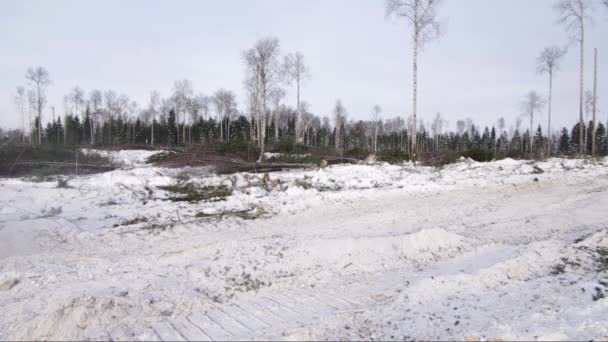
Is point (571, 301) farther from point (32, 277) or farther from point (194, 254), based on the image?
point (32, 277)

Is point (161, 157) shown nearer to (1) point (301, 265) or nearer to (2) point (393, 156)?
(2) point (393, 156)

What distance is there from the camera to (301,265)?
4.73 metres

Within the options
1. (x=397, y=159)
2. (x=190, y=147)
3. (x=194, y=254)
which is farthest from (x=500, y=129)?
(x=194, y=254)

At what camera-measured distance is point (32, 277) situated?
161 inches

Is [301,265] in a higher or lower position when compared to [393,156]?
lower

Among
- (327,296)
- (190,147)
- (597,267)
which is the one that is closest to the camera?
(327,296)

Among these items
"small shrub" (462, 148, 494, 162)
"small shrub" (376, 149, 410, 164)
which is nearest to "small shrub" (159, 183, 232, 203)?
"small shrub" (376, 149, 410, 164)

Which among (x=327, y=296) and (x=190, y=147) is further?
(x=190, y=147)

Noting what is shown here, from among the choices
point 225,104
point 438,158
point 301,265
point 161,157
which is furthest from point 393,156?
point 225,104

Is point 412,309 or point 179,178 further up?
point 179,178

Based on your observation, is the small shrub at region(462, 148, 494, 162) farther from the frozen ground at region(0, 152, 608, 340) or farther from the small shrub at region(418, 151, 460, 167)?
the frozen ground at region(0, 152, 608, 340)

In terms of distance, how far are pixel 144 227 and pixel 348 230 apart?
369cm

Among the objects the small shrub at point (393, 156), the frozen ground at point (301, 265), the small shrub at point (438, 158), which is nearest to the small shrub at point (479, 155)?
the small shrub at point (438, 158)

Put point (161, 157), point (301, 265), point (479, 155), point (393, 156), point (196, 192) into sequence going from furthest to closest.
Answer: point (479, 155) → point (393, 156) → point (161, 157) → point (196, 192) → point (301, 265)
